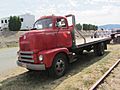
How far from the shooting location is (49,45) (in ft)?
27.8

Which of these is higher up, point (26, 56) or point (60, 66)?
point (26, 56)

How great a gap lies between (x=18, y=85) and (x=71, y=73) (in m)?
2.37

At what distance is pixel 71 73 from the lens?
9195mm

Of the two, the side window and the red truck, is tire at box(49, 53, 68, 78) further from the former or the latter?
the side window

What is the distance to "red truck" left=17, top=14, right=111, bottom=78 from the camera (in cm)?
790

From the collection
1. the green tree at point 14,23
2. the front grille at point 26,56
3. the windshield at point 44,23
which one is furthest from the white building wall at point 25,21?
the front grille at point 26,56

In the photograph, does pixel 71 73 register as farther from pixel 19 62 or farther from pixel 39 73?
pixel 19 62

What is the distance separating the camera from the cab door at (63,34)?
9102 mm

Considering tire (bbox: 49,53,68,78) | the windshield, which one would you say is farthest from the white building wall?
tire (bbox: 49,53,68,78)

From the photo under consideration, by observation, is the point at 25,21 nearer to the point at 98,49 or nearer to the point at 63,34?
the point at 98,49

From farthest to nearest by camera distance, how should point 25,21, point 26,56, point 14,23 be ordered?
point 25,21 → point 14,23 → point 26,56

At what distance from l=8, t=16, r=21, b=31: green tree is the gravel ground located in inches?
1803

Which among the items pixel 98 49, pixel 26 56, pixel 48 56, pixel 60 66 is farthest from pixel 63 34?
pixel 98 49

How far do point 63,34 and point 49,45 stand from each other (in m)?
1.11
